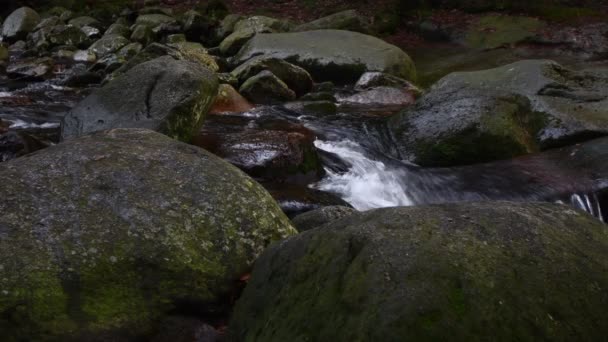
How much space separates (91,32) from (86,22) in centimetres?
201

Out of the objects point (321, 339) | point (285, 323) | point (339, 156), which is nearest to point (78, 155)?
point (285, 323)

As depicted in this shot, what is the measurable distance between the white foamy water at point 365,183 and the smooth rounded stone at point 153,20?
13.8 meters

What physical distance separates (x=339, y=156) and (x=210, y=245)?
4043mm

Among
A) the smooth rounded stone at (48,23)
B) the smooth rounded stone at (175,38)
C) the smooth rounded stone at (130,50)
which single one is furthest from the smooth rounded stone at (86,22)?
the smooth rounded stone at (130,50)

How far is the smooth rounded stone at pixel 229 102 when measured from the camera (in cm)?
887

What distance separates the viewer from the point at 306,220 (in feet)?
13.3

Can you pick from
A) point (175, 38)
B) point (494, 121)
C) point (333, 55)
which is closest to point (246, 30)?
point (175, 38)

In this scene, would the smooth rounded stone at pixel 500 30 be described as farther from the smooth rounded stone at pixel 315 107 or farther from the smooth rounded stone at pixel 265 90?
the smooth rounded stone at pixel 315 107

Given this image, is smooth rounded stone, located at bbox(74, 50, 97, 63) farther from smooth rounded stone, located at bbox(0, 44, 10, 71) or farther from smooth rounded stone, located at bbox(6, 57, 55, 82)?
smooth rounded stone, located at bbox(6, 57, 55, 82)

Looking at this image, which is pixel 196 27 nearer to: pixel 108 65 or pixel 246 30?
pixel 246 30

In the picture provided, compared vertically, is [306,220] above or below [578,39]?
above

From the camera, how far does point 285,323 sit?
2.35 metres

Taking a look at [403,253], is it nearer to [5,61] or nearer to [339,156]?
[339,156]

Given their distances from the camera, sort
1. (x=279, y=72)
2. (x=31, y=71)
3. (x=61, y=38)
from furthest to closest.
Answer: (x=61, y=38), (x=31, y=71), (x=279, y=72)
